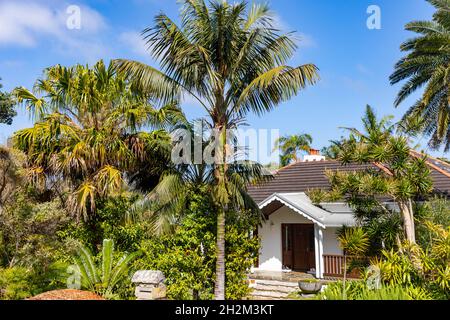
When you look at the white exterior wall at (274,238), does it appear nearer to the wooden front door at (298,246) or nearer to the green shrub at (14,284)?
the wooden front door at (298,246)

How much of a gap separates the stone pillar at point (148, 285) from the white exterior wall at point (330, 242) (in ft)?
35.5

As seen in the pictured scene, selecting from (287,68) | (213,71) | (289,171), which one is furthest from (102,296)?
(289,171)

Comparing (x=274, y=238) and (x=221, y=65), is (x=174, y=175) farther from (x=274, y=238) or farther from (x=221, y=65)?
(x=274, y=238)

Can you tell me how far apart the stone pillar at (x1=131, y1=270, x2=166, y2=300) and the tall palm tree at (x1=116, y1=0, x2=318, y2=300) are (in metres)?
1.78

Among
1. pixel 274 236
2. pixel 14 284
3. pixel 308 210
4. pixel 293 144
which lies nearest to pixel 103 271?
pixel 14 284

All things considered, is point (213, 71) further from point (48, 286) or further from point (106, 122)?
point (48, 286)

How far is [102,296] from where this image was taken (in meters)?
12.7

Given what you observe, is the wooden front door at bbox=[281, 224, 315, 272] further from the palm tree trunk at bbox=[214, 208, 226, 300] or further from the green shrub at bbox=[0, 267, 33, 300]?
the green shrub at bbox=[0, 267, 33, 300]

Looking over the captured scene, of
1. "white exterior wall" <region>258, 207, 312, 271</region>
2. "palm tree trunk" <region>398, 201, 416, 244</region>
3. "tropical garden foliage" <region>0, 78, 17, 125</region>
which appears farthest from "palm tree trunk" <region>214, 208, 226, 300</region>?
"tropical garden foliage" <region>0, 78, 17, 125</region>

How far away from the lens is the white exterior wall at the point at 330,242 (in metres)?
19.9

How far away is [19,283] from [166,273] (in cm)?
447

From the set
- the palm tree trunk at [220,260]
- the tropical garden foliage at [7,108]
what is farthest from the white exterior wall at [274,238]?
the tropical garden foliage at [7,108]

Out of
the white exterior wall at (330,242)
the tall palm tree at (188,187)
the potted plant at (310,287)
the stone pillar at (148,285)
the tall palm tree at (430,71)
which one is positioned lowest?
the potted plant at (310,287)

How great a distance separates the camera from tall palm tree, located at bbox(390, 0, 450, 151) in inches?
711
